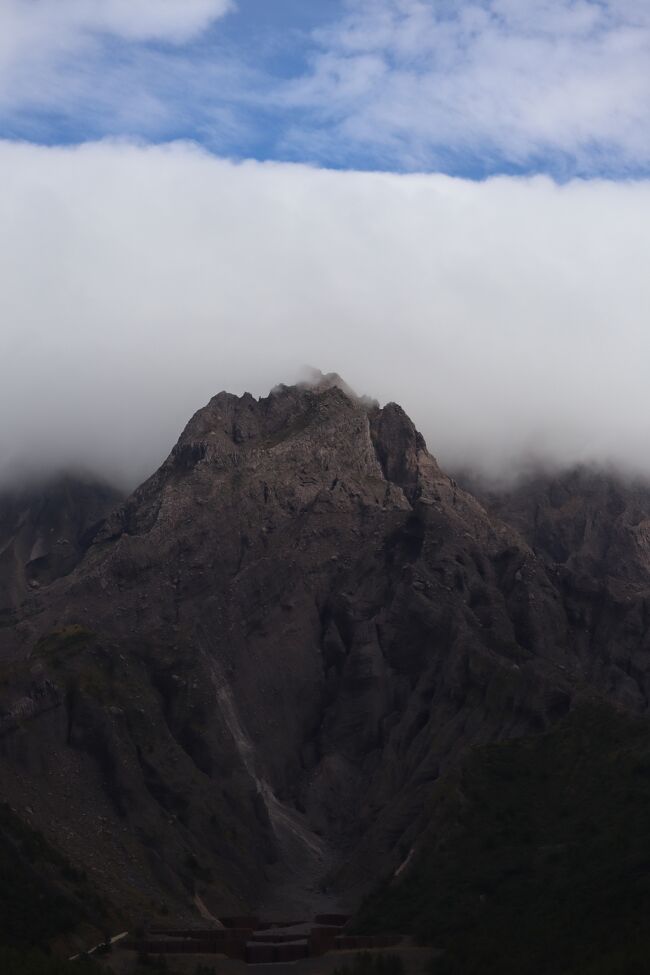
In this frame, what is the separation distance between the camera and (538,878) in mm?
170750

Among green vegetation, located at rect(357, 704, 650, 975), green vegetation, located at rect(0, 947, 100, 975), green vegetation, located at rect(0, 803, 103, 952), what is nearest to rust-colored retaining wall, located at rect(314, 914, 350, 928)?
green vegetation, located at rect(357, 704, 650, 975)

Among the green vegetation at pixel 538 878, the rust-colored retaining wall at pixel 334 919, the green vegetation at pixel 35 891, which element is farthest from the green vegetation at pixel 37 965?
the rust-colored retaining wall at pixel 334 919

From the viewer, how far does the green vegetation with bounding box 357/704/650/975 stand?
473 feet

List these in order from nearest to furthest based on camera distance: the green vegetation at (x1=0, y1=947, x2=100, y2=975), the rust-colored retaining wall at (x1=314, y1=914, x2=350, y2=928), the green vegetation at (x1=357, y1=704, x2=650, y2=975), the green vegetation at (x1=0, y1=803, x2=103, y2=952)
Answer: the green vegetation at (x1=0, y1=947, x2=100, y2=975)
the green vegetation at (x1=357, y1=704, x2=650, y2=975)
the green vegetation at (x1=0, y1=803, x2=103, y2=952)
the rust-colored retaining wall at (x1=314, y1=914, x2=350, y2=928)

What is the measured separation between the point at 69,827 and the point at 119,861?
6.13 metres

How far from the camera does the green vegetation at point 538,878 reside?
473 ft

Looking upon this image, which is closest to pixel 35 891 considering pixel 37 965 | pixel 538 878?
pixel 37 965

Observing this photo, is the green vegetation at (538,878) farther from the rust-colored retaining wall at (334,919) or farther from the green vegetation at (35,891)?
the green vegetation at (35,891)

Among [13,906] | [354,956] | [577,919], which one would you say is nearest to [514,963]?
[577,919]

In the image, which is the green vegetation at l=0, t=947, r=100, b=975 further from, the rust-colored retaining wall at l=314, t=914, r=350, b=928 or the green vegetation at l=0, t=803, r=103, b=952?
the rust-colored retaining wall at l=314, t=914, r=350, b=928

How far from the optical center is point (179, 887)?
635 feet

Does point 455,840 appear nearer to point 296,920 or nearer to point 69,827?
point 296,920

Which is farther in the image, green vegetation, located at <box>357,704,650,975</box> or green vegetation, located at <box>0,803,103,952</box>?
green vegetation, located at <box>0,803,103,952</box>

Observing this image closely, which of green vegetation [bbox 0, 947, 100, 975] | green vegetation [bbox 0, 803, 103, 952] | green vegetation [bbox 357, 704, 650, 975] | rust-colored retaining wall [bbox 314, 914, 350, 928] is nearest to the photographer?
green vegetation [bbox 0, 947, 100, 975]
